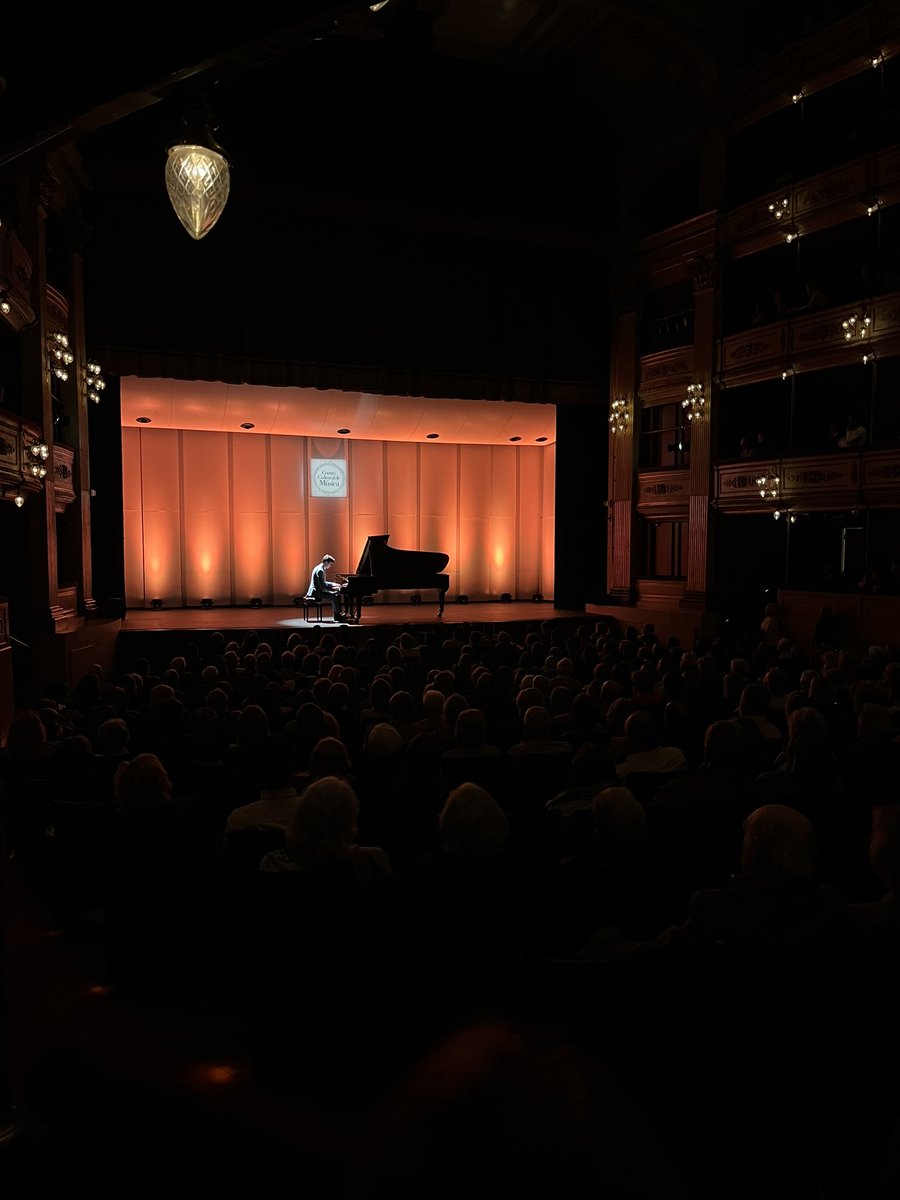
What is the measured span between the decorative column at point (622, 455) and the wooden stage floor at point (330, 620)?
3.86 ft

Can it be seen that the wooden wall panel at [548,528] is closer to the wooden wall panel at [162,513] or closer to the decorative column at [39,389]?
the wooden wall panel at [162,513]

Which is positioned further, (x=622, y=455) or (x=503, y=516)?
(x=503, y=516)

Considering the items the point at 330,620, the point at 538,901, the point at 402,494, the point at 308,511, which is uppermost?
the point at 402,494

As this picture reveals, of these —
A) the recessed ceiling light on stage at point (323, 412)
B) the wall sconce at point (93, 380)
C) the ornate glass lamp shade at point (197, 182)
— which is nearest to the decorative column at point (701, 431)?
the recessed ceiling light on stage at point (323, 412)

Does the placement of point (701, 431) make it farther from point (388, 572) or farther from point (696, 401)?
point (388, 572)

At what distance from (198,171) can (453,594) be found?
16.0m

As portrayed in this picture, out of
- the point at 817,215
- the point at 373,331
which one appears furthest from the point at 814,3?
the point at 373,331

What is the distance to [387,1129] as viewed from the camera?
2.31ft

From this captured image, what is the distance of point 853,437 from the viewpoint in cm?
1402

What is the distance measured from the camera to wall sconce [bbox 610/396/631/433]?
59.4 ft

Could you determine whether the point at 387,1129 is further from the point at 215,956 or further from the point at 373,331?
the point at 373,331

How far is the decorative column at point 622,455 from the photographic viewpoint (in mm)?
18031

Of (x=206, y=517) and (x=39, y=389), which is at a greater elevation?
(x=39, y=389)

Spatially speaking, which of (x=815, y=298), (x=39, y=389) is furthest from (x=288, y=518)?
(x=815, y=298)
